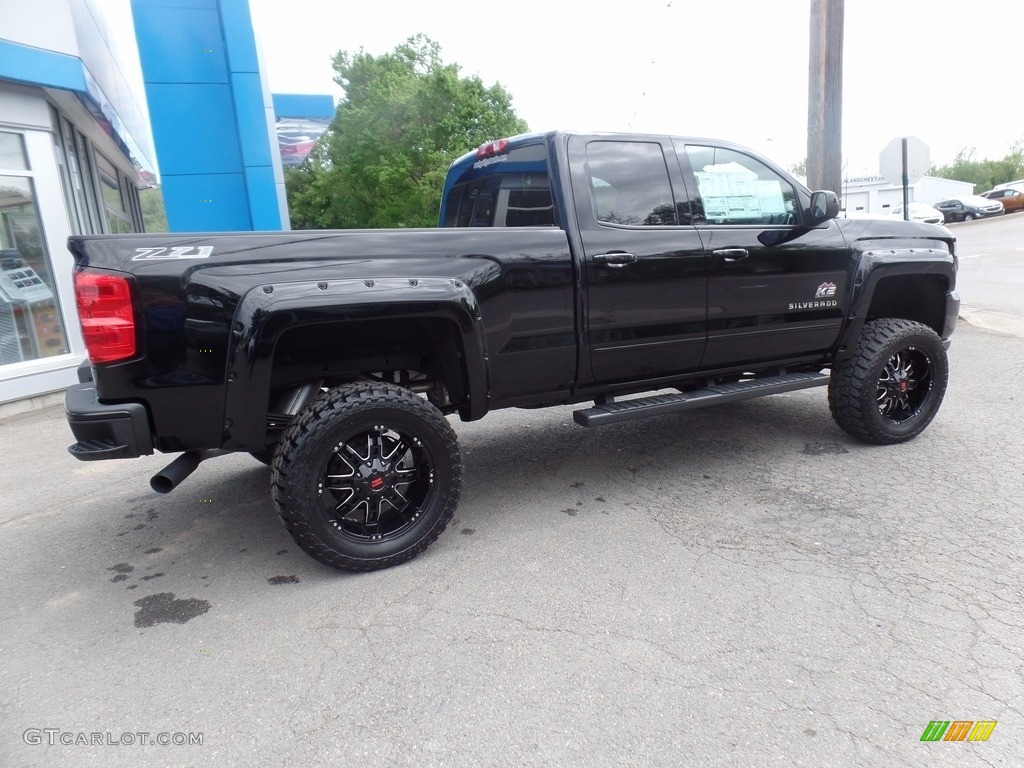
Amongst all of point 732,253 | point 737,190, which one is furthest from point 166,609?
point 737,190

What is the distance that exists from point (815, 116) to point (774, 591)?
8312mm

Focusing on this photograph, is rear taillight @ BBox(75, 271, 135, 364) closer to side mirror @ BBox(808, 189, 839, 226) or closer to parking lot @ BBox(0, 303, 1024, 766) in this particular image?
parking lot @ BBox(0, 303, 1024, 766)

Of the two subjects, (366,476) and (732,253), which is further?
(732,253)

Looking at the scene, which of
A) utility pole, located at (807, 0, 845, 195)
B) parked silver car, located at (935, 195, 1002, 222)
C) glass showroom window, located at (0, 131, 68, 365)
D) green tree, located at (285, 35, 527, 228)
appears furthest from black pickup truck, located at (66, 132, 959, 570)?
parked silver car, located at (935, 195, 1002, 222)

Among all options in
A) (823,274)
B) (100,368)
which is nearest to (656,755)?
(100,368)

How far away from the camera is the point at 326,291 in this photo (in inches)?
115

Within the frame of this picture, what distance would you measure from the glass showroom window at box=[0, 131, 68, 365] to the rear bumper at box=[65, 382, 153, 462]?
238 inches

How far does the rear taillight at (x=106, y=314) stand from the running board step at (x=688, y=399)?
2.18 metres

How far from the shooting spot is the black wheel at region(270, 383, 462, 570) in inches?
117

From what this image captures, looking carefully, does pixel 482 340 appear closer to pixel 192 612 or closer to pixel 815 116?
pixel 192 612

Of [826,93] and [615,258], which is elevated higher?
[826,93]

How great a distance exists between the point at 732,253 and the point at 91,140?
13435 millimetres

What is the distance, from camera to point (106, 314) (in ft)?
8.90

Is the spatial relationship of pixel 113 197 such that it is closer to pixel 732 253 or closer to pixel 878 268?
pixel 732 253
